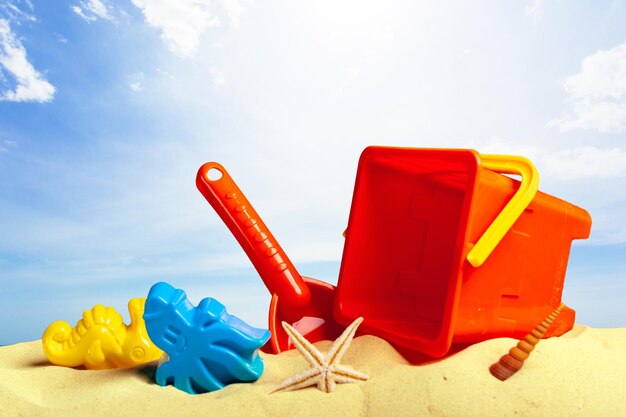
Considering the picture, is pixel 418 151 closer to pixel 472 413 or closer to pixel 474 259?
pixel 474 259

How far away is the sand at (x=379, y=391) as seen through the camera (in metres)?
1.52

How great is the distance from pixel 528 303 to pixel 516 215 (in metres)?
0.47

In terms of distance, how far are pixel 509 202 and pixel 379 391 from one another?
2.76 ft

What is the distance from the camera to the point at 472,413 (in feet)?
4.90

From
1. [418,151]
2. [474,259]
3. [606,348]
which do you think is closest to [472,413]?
[474,259]

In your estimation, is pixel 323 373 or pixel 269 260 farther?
pixel 269 260

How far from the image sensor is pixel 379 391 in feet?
5.26

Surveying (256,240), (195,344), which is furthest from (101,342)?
A: (256,240)

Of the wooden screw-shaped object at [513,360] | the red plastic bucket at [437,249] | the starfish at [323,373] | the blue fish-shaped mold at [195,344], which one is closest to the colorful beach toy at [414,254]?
the red plastic bucket at [437,249]

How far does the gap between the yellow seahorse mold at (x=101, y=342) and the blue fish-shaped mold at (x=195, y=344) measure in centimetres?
24

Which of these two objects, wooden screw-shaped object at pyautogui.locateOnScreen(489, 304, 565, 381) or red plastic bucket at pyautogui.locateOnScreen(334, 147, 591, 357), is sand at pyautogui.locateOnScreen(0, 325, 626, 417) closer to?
wooden screw-shaped object at pyautogui.locateOnScreen(489, 304, 565, 381)

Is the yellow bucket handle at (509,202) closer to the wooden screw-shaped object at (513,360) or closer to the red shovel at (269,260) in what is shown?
the wooden screw-shaped object at (513,360)

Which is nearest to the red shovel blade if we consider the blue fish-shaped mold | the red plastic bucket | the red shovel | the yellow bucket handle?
the red shovel

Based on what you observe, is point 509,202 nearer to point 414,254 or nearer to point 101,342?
point 414,254
